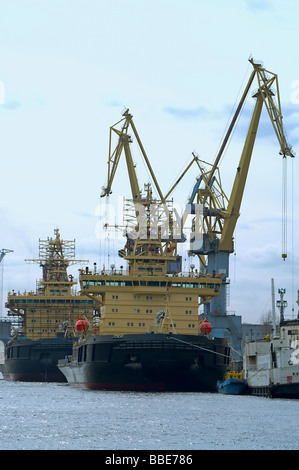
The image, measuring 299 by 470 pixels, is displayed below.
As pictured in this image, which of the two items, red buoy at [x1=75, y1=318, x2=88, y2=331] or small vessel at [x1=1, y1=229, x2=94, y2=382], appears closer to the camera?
red buoy at [x1=75, y1=318, x2=88, y2=331]

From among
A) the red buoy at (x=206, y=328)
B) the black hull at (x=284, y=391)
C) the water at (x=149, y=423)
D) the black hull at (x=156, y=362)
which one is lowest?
the water at (x=149, y=423)

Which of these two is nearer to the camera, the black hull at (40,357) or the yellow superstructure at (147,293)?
the yellow superstructure at (147,293)

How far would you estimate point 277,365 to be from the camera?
240 ft

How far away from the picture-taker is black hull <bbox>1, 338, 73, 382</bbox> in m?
120

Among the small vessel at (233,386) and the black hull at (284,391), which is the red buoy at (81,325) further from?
the black hull at (284,391)

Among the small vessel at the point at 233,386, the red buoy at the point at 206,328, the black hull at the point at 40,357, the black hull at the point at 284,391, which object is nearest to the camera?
the black hull at the point at 284,391

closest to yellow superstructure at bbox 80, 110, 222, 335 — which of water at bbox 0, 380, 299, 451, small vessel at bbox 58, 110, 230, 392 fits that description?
small vessel at bbox 58, 110, 230, 392

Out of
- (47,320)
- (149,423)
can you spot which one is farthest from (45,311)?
(149,423)

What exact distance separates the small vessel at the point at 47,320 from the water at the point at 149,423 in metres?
45.6

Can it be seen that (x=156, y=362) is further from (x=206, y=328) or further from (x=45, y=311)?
(x=45, y=311)

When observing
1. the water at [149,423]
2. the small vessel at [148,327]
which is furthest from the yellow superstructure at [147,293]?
the water at [149,423]

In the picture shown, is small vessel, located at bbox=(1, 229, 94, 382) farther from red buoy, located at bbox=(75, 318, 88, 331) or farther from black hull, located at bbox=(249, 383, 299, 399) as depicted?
black hull, located at bbox=(249, 383, 299, 399)

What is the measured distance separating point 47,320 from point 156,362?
53.1 metres

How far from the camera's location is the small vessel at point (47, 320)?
121 metres
